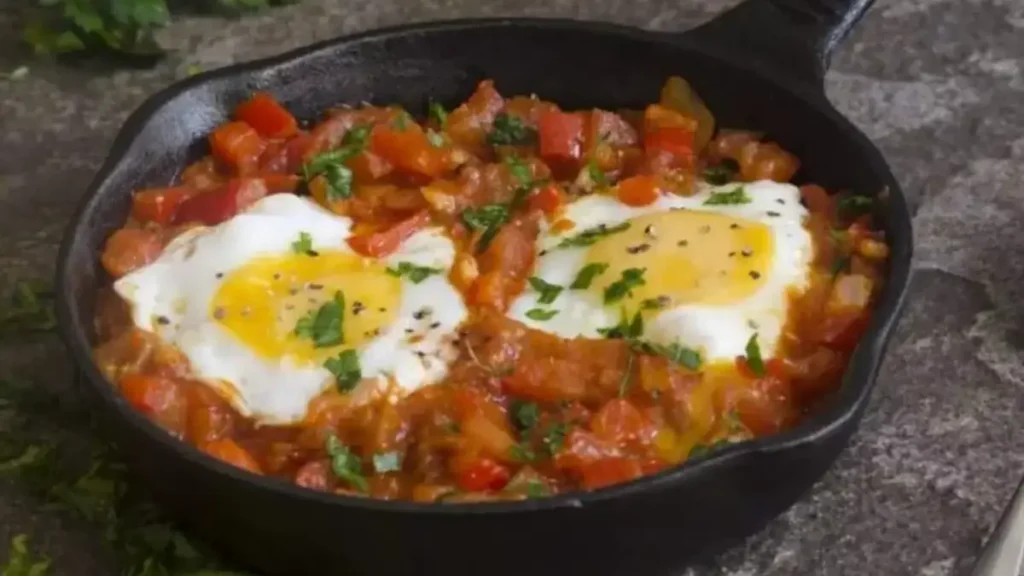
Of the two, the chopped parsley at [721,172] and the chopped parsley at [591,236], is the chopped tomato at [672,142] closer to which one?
the chopped parsley at [721,172]

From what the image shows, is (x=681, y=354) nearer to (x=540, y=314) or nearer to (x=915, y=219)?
(x=540, y=314)

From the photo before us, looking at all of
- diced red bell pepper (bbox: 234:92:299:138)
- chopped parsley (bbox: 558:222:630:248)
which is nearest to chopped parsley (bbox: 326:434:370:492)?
chopped parsley (bbox: 558:222:630:248)

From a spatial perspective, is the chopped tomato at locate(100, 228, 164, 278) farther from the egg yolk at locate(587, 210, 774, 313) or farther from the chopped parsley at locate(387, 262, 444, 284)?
the egg yolk at locate(587, 210, 774, 313)

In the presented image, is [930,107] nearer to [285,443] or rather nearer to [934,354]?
[934,354]

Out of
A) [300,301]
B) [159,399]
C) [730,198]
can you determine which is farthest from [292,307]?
[730,198]

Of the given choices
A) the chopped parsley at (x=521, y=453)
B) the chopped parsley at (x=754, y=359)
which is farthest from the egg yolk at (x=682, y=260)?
the chopped parsley at (x=521, y=453)
